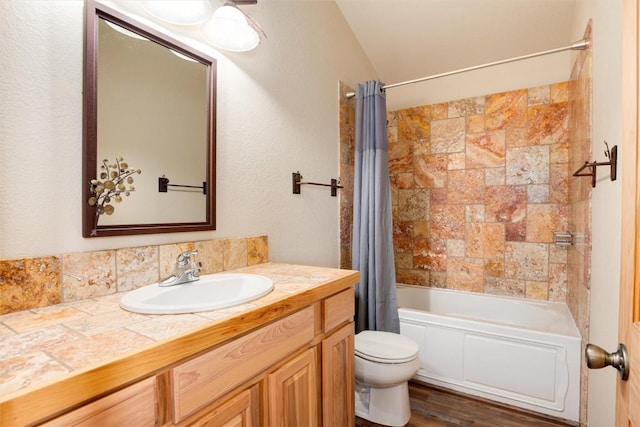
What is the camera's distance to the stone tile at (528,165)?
2592mm

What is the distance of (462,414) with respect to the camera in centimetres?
194

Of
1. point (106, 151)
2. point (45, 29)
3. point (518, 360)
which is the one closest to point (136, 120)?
point (106, 151)

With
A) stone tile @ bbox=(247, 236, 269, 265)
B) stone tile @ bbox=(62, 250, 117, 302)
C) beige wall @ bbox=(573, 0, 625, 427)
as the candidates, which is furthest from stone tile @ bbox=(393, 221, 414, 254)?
stone tile @ bbox=(62, 250, 117, 302)

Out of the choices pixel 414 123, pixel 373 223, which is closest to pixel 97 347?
pixel 373 223

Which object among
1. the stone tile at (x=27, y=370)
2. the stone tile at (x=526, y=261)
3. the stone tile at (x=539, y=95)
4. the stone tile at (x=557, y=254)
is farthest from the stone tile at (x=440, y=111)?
the stone tile at (x=27, y=370)

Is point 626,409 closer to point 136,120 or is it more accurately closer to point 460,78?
point 136,120

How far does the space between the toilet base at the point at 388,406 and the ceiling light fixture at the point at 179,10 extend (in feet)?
6.79

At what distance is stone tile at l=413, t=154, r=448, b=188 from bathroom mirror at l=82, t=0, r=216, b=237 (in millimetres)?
2220

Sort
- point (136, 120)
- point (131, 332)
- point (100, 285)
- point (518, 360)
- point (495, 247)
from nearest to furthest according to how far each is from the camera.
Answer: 1. point (131, 332)
2. point (100, 285)
3. point (136, 120)
4. point (518, 360)
5. point (495, 247)

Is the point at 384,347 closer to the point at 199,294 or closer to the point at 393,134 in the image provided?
the point at 199,294

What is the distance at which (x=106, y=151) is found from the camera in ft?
3.62

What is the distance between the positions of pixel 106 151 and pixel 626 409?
155 cm

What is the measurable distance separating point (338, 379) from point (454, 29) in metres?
2.66

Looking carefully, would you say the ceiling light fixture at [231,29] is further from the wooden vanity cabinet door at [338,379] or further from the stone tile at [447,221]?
the stone tile at [447,221]
